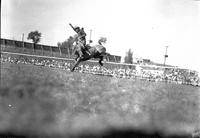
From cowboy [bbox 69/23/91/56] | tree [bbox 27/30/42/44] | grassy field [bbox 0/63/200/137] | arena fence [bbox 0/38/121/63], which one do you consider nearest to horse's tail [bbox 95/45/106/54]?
cowboy [bbox 69/23/91/56]

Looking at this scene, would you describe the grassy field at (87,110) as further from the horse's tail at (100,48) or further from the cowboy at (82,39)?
the horse's tail at (100,48)

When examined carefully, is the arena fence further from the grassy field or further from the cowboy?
the grassy field

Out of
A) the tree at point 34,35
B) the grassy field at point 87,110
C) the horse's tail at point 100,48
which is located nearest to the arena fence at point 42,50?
the horse's tail at point 100,48

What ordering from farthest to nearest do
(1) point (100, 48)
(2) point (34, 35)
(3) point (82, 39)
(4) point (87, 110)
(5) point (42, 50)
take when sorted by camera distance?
(5) point (42, 50)
(1) point (100, 48)
(3) point (82, 39)
(2) point (34, 35)
(4) point (87, 110)

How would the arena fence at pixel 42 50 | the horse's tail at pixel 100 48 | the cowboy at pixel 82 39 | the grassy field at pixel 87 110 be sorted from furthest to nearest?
the arena fence at pixel 42 50 < the horse's tail at pixel 100 48 < the cowboy at pixel 82 39 < the grassy field at pixel 87 110

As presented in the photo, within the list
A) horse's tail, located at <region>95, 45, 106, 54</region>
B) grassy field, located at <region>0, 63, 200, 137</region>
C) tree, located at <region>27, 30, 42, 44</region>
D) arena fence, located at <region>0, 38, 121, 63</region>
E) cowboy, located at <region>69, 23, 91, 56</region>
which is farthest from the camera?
arena fence, located at <region>0, 38, 121, 63</region>

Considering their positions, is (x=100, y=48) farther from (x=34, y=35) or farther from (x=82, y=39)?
(x=34, y=35)

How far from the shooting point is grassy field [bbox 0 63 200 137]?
5.43 m

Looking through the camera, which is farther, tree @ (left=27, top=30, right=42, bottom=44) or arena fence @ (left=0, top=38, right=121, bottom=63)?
arena fence @ (left=0, top=38, right=121, bottom=63)

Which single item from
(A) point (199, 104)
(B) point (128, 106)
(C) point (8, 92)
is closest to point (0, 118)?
(C) point (8, 92)

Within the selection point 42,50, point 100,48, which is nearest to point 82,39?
point 100,48

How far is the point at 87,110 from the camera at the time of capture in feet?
20.8

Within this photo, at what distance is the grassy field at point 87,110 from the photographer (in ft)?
17.8

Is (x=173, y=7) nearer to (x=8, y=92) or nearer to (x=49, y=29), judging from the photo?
(x=49, y=29)
